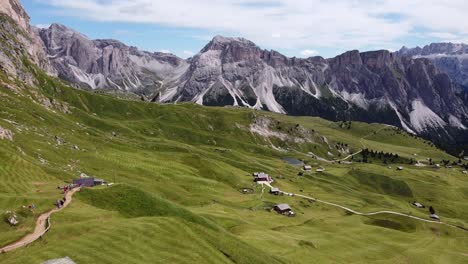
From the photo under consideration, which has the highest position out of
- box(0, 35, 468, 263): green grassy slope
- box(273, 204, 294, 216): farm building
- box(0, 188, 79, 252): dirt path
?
box(0, 188, 79, 252): dirt path

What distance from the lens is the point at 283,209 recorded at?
158m

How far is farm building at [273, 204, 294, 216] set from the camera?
517 ft

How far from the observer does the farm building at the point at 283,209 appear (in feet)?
517

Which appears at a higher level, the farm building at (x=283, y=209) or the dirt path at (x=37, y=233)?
the dirt path at (x=37, y=233)

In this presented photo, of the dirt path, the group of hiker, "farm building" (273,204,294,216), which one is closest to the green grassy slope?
the dirt path

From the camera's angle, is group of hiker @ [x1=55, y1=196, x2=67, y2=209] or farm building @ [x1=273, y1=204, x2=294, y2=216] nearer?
group of hiker @ [x1=55, y1=196, x2=67, y2=209]

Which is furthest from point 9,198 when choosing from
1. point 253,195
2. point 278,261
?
point 253,195

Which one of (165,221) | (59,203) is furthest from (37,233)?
(165,221)

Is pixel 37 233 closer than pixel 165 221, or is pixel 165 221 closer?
pixel 37 233

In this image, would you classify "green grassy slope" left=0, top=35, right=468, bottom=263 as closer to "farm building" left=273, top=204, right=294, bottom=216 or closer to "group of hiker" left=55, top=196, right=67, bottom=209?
"group of hiker" left=55, top=196, right=67, bottom=209

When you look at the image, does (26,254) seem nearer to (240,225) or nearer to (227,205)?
(240,225)

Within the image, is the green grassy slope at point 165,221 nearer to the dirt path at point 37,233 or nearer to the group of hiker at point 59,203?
the dirt path at point 37,233

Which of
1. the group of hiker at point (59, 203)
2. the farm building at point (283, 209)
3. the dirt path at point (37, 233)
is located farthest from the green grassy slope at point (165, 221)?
the farm building at point (283, 209)

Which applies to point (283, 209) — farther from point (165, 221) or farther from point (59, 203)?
point (59, 203)
